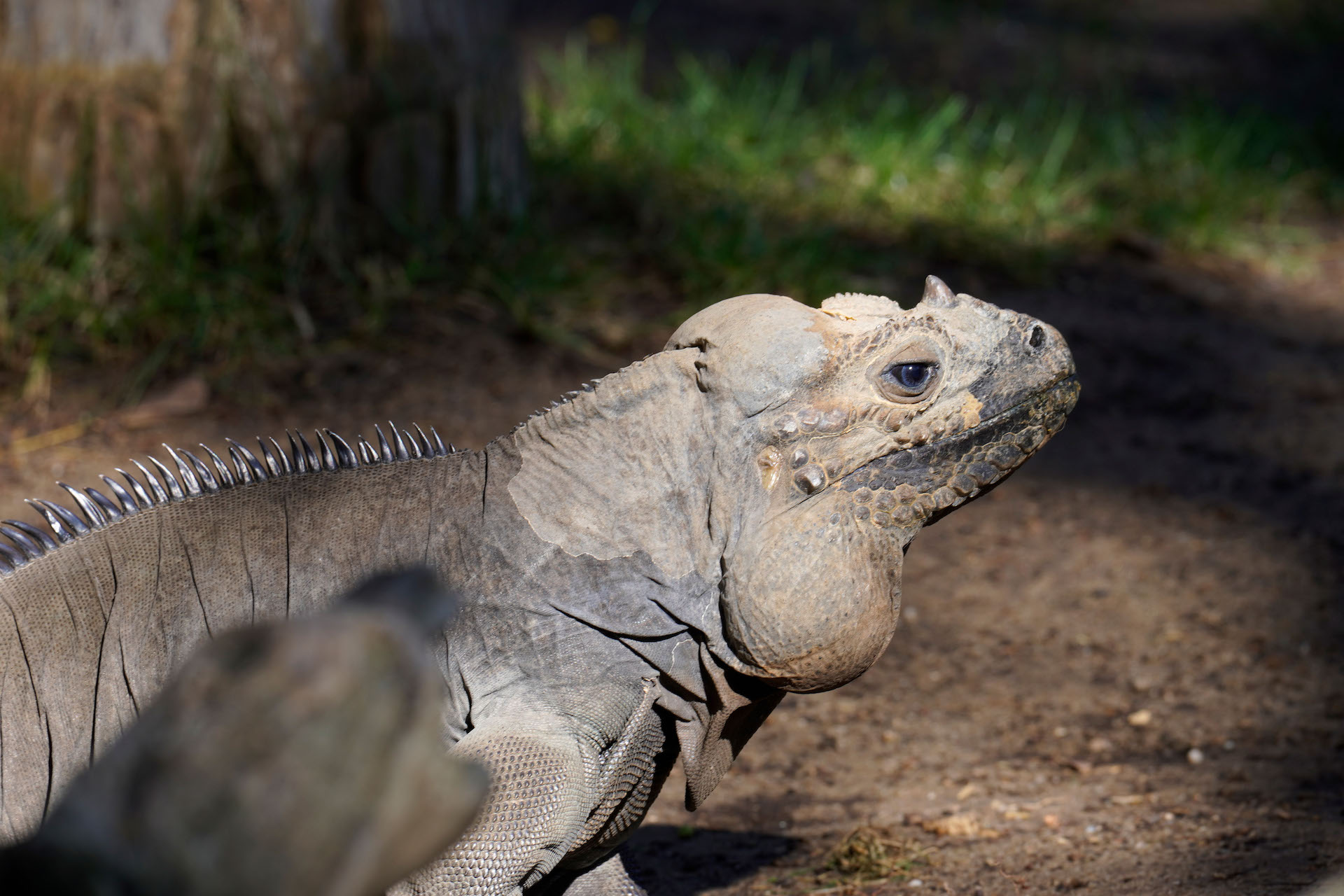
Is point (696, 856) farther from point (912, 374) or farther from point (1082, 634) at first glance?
point (1082, 634)

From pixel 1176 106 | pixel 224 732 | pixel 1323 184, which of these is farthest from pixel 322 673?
pixel 1176 106

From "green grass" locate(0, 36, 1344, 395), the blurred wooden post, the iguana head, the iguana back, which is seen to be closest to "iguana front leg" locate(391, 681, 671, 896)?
the iguana head

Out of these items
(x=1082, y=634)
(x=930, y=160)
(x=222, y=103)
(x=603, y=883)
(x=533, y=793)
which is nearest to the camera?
(x=533, y=793)

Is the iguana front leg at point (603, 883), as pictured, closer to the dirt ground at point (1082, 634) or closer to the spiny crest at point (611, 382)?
the dirt ground at point (1082, 634)

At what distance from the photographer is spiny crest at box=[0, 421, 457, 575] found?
2209 mm

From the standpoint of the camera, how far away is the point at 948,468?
7.19ft

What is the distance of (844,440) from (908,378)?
16cm

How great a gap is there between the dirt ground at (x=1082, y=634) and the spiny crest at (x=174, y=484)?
118 cm

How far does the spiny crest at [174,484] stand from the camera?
2.21m

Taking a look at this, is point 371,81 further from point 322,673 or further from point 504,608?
point 322,673

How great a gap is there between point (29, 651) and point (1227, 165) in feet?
25.6

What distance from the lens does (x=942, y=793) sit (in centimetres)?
337

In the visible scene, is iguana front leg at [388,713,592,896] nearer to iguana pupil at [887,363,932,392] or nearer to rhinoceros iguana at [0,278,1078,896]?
rhinoceros iguana at [0,278,1078,896]

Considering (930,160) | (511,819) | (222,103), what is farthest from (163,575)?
(930,160)
